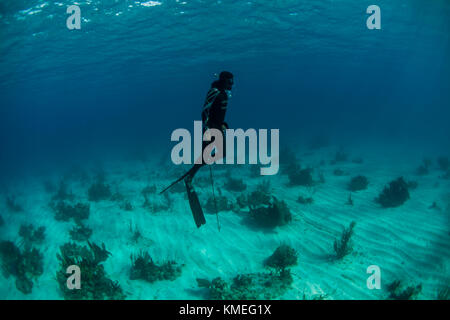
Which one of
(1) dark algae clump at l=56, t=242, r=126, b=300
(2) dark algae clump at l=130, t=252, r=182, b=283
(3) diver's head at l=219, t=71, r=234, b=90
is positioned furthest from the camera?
(2) dark algae clump at l=130, t=252, r=182, b=283

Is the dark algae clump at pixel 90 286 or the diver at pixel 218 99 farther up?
the diver at pixel 218 99

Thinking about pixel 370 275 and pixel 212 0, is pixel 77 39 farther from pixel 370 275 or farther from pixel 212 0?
pixel 370 275

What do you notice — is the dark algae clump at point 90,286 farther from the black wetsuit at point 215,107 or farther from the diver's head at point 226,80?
the diver's head at point 226,80

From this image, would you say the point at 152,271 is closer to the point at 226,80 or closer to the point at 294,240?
the point at 294,240

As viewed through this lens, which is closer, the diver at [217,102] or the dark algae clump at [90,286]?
the diver at [217,102]

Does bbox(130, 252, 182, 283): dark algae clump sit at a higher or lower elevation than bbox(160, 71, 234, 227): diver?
lower

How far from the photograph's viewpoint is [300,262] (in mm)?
7156

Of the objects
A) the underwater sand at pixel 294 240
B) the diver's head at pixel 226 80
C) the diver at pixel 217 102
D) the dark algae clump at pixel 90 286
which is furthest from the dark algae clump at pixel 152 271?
the diver's head at pixel 226 80

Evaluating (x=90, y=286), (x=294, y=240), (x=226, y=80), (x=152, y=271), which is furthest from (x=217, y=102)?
(x=294, y=240)

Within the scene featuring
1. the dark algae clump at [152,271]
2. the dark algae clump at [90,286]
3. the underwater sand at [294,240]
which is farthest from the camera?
the dark algae clump at [152,271]

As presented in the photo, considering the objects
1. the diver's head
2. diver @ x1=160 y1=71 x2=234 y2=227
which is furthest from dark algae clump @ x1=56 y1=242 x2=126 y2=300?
the diver's head

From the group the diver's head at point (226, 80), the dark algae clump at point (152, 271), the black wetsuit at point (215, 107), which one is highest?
the diver's head at point (226, 80)

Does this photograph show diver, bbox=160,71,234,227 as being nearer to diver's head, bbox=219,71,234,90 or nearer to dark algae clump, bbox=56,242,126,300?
diver's head, bbox=219,71,234,90

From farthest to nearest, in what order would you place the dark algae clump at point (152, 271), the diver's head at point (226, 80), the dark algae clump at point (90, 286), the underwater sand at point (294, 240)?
the dark algae clump at point (152, 271), the underwater sand at point (294, 240), the dark algae clump at point (90, 286), the diver's head at point (226, 80)
